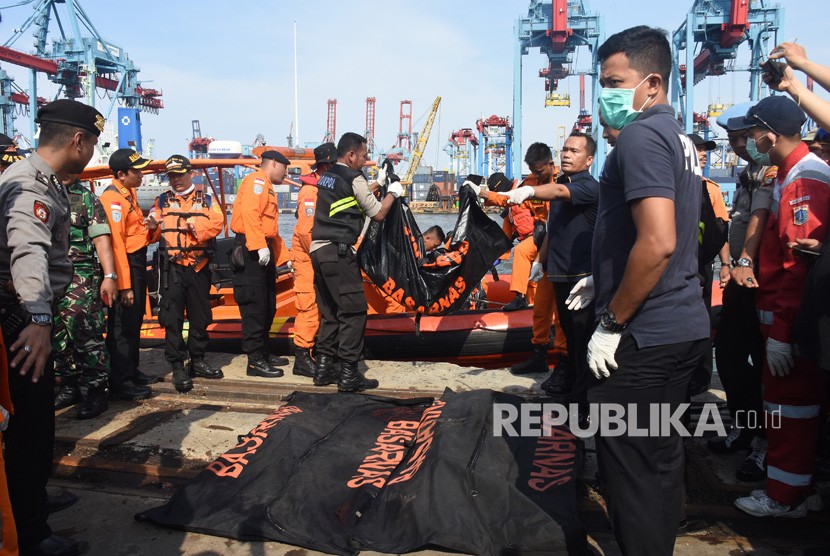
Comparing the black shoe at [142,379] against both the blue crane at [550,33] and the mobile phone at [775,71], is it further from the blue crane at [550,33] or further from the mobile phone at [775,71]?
the blue crane at [550,33]

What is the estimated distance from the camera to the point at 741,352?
338 centimetres

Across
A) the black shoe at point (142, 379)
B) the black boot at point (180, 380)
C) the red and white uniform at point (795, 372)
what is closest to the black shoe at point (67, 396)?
the black shoe at point (142, 379)

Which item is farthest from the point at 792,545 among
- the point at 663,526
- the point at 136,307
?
the point at 136,307

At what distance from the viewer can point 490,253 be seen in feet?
16.5

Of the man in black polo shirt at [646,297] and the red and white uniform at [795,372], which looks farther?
the red and white uniform at [795,372]

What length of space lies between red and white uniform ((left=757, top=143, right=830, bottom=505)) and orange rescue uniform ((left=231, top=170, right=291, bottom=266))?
3659mm

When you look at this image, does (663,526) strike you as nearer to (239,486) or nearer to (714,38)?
(239,486)

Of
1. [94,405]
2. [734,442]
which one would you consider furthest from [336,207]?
[734,442]

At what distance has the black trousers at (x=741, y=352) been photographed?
3338 mm

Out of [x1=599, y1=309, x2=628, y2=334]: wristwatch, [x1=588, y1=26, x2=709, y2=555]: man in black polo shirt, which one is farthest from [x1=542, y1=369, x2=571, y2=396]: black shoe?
[x1=599, y1=309, x2=628, y2=334]: wristwatch

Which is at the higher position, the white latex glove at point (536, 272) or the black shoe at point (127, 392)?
the white latex glove at point (536, 272)

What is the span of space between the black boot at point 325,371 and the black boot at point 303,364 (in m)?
0.22

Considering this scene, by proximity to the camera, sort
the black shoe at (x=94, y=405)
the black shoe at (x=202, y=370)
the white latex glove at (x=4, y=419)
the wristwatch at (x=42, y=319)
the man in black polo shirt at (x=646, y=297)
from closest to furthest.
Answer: the white latex glove at (x=4, y=419)
the man in black polo shirt at (x=646, y=297)
the wristwatch at (x=42, y=319)
the black shoe at (x=94, y=405)
the black shoe at (x=202, y=370)

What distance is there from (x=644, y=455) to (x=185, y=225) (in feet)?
13.5
